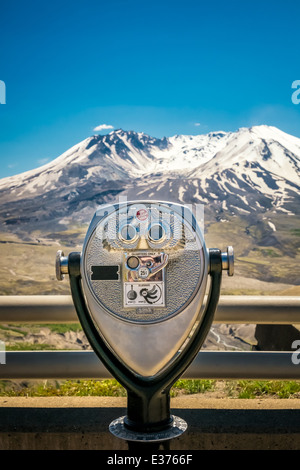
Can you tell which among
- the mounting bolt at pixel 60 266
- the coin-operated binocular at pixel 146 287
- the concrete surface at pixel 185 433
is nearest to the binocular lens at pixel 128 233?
the coin-operated binocular at pixel 146 287

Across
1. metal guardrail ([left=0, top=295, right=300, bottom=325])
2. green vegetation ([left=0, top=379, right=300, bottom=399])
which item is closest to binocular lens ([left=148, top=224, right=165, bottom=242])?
metal guardrail ([left=0, top=295, right=300, bottom=325])

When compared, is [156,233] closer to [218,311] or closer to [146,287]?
[146,287]

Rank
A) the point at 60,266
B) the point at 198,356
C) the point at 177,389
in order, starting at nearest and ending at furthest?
the point at 60,266
the point at 198,356
the point at 177,389

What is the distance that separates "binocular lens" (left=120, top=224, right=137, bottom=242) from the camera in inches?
80.5

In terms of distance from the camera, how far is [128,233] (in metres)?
2.05

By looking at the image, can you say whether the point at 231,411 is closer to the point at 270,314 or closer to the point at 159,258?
the point at 270,314

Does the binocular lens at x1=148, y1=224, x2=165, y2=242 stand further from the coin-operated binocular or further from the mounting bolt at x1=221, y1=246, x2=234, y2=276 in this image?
the mounting bolt at x1=221, y1=246, x2=234, y2=276

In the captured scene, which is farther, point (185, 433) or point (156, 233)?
point (185, 433)

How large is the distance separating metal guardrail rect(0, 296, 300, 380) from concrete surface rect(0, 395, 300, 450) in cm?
18

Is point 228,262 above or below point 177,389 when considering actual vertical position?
above

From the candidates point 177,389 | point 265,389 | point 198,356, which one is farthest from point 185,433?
point 265,389

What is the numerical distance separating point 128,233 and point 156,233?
100 mm

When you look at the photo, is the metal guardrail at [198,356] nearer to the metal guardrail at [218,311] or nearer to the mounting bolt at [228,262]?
the metal guardrail at [218,311]

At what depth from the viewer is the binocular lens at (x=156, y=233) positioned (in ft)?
6.72
